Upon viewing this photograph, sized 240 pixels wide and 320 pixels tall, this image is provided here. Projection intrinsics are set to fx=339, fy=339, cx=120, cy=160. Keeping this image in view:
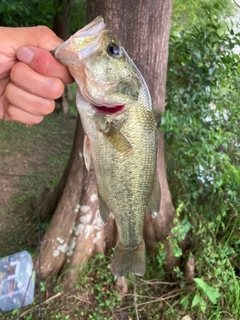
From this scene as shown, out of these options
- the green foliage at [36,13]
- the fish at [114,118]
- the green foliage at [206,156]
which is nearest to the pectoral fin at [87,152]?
the fish at [114,118]

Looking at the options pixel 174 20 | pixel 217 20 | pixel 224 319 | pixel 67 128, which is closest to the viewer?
pixel 224 319

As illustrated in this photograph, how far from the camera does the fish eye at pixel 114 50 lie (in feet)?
4.56

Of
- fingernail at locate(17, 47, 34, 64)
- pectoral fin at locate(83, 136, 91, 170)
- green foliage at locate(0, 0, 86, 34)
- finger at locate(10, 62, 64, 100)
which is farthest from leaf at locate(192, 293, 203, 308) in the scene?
green foliage at locate(0, 0, 86, 34)

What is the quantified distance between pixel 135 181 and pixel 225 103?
92.5 inches

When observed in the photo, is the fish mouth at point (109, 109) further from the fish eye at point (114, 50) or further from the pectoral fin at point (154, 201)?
the pectoral fin at point (154, 201)

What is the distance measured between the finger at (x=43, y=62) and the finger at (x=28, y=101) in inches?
5.6

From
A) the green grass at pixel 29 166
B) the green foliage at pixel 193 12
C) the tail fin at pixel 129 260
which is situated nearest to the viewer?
the tail fin at pixel 129 260

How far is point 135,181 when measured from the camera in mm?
1646

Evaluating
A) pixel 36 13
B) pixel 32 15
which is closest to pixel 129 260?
pixel 32 15

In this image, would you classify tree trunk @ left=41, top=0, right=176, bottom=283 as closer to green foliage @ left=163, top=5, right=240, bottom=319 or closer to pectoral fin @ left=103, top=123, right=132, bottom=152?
green foliage @ left=163, top=5, right=240, bottom=319

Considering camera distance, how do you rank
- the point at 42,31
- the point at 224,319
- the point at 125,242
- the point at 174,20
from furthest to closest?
the point at 174,20, the point at 224,319, the point at 125,242, the point at 42,31

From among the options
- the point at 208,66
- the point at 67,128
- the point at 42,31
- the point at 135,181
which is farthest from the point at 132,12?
the point at 67,128

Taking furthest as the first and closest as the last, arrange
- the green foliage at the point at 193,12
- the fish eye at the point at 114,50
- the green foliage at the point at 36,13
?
the green foliage at the point at 36,13 → the green foliage at the point at 193,12 → the fish eye at the point at 114,50

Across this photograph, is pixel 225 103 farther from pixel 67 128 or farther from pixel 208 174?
pixel 67 128
